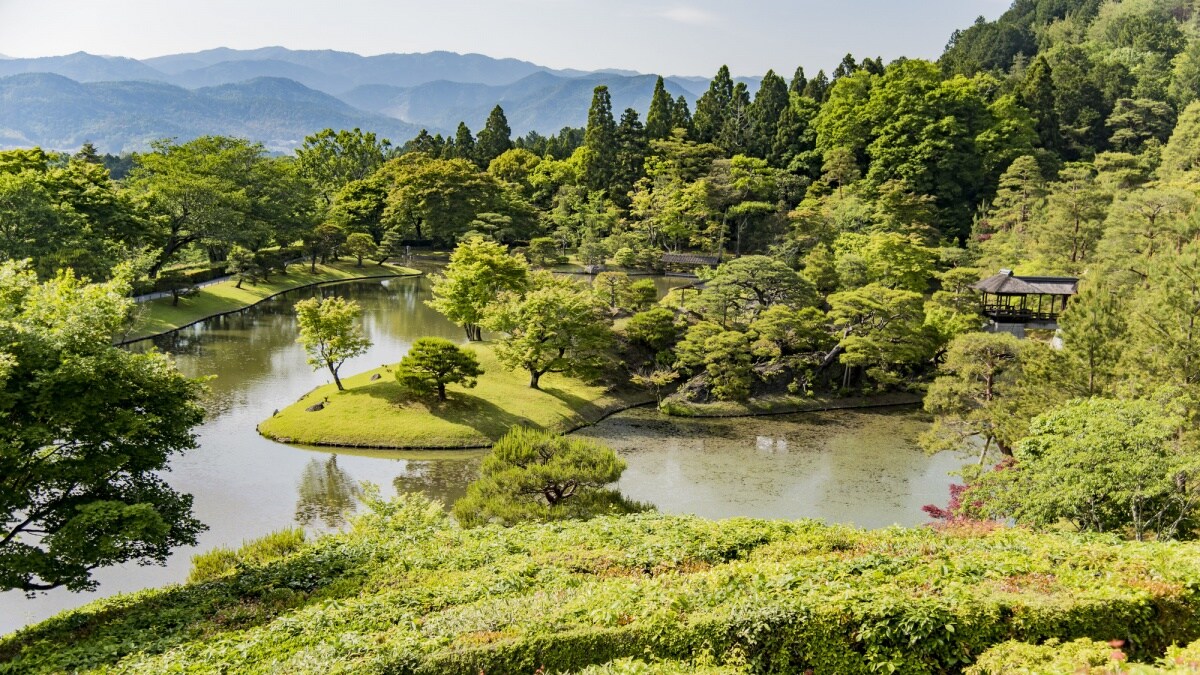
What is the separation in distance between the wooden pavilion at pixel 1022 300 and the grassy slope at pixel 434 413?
15.9 meters

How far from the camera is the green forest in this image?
770 cm

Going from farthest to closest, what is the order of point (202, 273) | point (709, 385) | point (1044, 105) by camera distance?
point (1044, 105) < point (202, 273) < point (709, 385)

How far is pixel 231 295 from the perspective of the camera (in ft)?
147

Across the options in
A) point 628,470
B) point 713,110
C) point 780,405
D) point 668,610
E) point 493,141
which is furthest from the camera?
point 493,141

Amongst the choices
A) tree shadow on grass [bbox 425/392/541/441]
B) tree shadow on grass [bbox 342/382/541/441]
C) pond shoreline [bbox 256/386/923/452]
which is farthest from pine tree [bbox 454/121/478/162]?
tree shadow on grass [bbox 425/392/541/441]

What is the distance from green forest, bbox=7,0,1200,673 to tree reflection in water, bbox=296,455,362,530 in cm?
371

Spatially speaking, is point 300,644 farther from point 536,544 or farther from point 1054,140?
point 1054,140

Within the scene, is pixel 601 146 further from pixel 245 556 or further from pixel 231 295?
pixel 245 556

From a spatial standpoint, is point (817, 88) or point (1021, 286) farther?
point (817, 88)

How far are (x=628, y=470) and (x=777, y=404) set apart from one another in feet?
30.3

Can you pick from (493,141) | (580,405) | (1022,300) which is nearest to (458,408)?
(580,405)

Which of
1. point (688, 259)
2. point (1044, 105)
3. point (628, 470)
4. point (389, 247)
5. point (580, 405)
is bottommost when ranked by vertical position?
point (628, 470)

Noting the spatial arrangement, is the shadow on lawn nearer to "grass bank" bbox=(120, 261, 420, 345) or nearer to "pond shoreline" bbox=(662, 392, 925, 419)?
"pond shoreline" bbox=(662, 392, 925, 419)

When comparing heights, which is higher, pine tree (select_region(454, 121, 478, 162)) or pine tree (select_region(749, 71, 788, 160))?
pine tree (select_region(749, 71, 788, 160))
